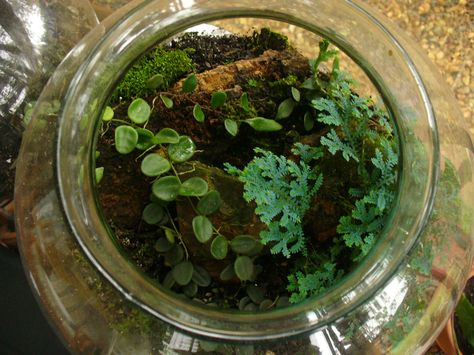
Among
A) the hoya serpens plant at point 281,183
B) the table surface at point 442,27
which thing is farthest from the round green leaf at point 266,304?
the table surface at point 442,27

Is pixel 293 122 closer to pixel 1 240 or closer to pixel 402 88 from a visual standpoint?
pixel 402 88

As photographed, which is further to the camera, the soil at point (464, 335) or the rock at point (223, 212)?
the soil at point (464, 335)

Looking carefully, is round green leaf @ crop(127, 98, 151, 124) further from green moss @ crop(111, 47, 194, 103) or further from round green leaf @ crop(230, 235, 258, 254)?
round green leaf @ crop(230, 235, 258, 254)

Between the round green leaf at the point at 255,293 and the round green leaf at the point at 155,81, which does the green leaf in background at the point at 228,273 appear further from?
the round green leaf at the point at 155,81

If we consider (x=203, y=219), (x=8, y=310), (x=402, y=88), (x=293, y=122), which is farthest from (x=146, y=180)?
(x=8, y=310)

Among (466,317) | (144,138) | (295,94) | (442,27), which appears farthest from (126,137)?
(442,27)

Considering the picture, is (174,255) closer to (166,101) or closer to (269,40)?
(166,101)
